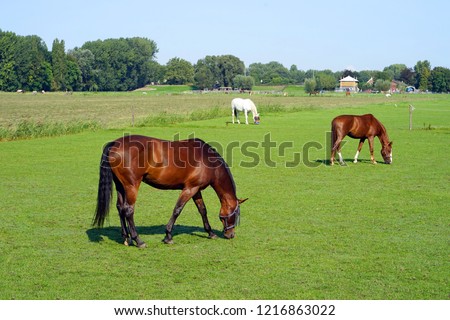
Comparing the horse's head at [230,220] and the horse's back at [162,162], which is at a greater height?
the horse's back at [162,162]

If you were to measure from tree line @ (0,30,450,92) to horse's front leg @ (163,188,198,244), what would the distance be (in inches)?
4708

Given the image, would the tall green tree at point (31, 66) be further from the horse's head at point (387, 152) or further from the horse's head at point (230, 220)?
the horse's head at point (230, 220)

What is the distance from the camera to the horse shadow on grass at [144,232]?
9.15 m

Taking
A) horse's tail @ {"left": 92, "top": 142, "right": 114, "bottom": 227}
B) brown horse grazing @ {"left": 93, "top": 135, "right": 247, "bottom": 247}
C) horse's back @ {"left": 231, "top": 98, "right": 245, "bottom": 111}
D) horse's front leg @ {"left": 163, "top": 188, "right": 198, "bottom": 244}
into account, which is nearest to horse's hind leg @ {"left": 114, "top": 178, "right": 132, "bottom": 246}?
brown horse grazing @ {"left": 93, "top": 135, "right": 247, "bottom": 247}

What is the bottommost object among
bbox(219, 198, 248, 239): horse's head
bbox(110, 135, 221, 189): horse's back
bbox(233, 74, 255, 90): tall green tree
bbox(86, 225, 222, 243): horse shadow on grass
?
bbox(86, 225, 222, 243): horse shadow on grass

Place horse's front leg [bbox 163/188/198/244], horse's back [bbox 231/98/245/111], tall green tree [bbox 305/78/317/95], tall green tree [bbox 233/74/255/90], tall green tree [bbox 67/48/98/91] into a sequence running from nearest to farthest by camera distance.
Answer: horse's front leg [bbox 163/188/198/244], horse's back [bbox 231/98/245/111], tall green tree [bbox 305/78/317/95], tall green tree [bbox 67/48/98/91], tall green tree [bbox 233/74/255/90]

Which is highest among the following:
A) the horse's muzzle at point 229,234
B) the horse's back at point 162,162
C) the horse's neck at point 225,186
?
the horse's back at point 162,162

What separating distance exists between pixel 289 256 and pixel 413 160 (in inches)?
476

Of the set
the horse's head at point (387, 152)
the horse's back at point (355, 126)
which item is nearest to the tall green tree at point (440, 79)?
the horse's head at point (387, 152)

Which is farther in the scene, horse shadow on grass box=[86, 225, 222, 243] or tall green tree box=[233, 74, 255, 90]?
tall green tree box=[233, 74, 255, 90]

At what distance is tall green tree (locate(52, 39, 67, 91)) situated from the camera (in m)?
125

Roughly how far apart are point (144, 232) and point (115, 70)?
140 metres

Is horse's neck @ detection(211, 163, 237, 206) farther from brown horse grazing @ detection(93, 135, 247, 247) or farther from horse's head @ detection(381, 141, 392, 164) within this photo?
horse's head @ detection(381, 141, 392, 164)

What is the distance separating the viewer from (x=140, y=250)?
8.39m
